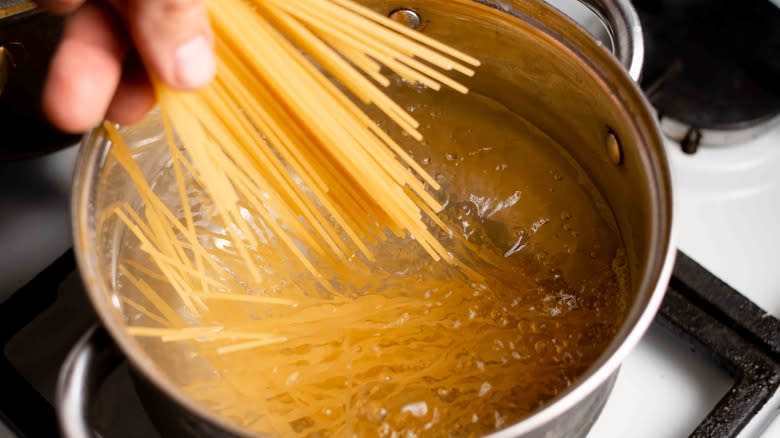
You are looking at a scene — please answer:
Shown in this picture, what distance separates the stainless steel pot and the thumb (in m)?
0.10

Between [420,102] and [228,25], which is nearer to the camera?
[228,25]

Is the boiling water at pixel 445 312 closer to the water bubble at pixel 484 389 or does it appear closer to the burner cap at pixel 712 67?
the water bubble at pixel 484 389

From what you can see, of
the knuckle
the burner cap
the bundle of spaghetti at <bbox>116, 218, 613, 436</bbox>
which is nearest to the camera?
the knuckle

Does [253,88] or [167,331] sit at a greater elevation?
[253,88]

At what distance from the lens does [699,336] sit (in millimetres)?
658

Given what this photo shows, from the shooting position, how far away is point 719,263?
74 cm

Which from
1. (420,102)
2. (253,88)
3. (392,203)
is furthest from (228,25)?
(420,102)

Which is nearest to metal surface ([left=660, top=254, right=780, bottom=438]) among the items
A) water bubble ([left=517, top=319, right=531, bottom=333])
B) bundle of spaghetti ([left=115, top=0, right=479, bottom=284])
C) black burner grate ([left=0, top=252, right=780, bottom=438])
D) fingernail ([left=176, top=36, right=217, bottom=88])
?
black burner grate ([left=0, top=252, right=780, bottom=438])

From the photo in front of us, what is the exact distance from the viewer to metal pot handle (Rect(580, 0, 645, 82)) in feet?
1.95

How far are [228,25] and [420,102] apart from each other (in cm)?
28

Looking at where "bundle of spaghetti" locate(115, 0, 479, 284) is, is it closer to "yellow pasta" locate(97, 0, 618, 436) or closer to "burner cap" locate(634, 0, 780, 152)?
"yellow pasta" locate(97, 0, 618, 436)

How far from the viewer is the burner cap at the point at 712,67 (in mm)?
797

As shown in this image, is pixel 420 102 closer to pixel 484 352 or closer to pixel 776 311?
pixel 484 352

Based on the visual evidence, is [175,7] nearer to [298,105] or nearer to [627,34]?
[298,105]
